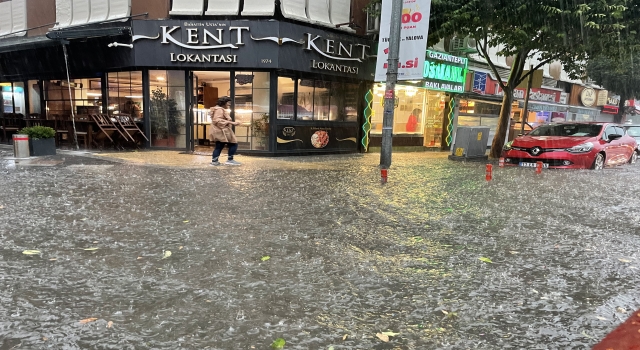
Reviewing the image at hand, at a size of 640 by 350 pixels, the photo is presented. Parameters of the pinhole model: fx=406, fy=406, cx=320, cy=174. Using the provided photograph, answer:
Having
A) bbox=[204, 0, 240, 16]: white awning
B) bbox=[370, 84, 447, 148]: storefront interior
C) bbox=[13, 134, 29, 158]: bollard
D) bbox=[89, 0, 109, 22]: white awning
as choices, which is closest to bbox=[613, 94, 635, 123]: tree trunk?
bbox=[370, 84, 447, 148]: storefront interior

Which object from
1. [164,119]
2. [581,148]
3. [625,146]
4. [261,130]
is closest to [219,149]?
[261,130]

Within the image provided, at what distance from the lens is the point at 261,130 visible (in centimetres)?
1412

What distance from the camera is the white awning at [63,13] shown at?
15.4m

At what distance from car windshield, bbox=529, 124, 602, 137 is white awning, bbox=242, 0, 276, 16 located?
31.0 feet

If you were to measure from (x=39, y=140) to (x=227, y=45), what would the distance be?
6.26m

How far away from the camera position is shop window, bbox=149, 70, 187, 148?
564 inches

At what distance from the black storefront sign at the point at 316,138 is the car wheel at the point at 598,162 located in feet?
26.5

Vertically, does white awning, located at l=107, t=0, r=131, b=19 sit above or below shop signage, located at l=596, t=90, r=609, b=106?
above

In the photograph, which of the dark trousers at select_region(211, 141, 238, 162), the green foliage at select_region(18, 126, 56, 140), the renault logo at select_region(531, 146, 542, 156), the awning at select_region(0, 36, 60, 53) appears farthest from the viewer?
the awning at select_region(0, 36, 60, 53)

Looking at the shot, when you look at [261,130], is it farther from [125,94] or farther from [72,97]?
[72,97]

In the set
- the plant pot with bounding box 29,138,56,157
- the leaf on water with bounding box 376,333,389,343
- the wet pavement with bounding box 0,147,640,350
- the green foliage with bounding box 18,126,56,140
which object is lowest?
the leaf on water with bounding box 376,333,389,343

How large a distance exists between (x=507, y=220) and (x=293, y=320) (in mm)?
4303

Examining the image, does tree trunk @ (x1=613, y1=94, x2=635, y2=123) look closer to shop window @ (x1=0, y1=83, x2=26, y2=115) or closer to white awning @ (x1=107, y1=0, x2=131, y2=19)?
white awning @ (x1=107, y1=0, x2=131, y2=19)

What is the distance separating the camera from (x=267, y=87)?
13906 mm
